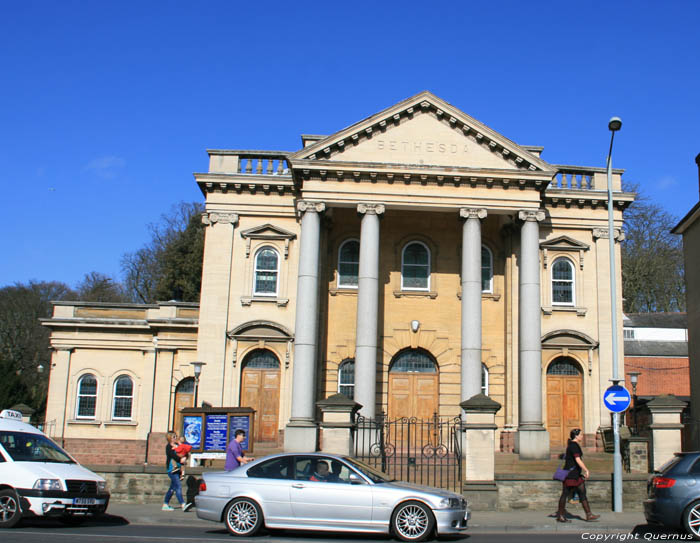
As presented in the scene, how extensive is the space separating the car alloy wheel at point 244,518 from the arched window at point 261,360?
15.4 metres

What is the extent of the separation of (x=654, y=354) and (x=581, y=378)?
18.1 metres

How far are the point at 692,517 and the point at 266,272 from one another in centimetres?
1897

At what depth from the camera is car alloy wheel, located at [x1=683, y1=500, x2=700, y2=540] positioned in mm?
12859

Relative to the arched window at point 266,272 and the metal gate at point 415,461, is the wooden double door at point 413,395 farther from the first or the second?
the arched window at point 266,272

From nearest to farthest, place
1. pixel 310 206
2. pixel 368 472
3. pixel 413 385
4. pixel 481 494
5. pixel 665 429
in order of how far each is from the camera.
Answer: pixel 368 472 → pixel 481 494 → pixel 665 429 → pixel 310 206 → pixel 413 385

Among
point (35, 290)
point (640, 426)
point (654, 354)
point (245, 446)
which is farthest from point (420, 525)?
point (35, 290)

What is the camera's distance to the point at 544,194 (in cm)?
2878

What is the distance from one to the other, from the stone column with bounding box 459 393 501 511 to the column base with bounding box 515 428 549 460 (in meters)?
7.64

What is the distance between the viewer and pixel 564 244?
29391 mm

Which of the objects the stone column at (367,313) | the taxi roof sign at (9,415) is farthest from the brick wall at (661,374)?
the taxi roof sign at (9,415)

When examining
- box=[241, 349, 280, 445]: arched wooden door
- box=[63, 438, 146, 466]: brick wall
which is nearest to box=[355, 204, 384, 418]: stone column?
box=[241, 349, 280, 445]: arched wooden door

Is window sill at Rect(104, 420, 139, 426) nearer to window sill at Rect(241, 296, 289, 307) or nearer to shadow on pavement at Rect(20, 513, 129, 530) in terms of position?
window sill at Rect(241, 296, 289, 307)

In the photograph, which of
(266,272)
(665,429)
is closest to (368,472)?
(665,429)

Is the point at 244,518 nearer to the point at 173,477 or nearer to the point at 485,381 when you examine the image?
the point at 173,477
